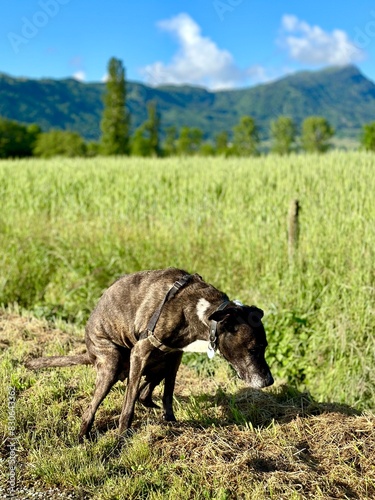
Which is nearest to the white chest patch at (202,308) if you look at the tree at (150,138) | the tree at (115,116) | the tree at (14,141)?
the tree at (115,116)

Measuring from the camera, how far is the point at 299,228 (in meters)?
8.26

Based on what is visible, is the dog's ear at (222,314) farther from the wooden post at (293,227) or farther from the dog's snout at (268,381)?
the wooden post at (293,227)

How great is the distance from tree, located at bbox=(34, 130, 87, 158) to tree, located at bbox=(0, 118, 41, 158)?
5.36 feet

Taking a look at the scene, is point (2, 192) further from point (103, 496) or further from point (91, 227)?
point (103, 496)

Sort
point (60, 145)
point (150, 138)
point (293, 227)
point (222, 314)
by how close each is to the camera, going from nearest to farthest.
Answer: point (222, 314)
point (293, 227)
point (150, 138)
point (60, 145)

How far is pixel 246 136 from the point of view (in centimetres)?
7775

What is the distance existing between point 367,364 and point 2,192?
10.2 metres

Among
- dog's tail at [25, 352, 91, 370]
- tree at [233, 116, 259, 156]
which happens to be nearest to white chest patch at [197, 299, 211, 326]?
dog's tail at [25, 352, 91, 370]

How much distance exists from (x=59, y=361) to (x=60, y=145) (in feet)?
265

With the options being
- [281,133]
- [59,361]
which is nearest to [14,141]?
[281,133]

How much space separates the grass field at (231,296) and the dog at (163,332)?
1.25 ft

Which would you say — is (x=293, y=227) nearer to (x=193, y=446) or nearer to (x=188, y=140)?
(x=193, y=446)

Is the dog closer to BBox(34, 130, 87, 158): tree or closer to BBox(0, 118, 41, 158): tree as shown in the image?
BBox(0, 118, 41, 158): tree

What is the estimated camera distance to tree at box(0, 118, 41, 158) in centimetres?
7600
